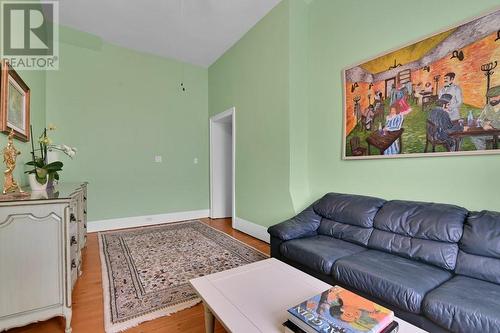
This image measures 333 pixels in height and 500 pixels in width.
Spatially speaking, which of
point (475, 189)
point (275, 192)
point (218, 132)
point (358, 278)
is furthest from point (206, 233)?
point (475, 189)

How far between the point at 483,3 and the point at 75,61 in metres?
4.90

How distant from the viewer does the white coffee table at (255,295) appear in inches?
43.4

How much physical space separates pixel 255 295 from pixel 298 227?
121 centimetres

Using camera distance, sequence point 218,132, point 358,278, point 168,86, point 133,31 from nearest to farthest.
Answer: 1. point 358,278
2. point 133,31
3. point 168,86
4. point 218,132

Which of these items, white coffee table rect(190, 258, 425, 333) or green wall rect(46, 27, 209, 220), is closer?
white coffee table rect(190, 258, 425, 333)

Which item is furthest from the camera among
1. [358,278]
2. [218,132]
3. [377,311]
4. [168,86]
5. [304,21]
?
[218,132]

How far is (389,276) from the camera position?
1585 millimetres

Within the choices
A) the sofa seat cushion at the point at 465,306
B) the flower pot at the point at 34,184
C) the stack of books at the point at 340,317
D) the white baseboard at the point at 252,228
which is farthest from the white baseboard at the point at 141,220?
the sofa seat cushion at the point at 465,306

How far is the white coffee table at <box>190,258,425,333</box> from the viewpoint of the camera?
1103 mm

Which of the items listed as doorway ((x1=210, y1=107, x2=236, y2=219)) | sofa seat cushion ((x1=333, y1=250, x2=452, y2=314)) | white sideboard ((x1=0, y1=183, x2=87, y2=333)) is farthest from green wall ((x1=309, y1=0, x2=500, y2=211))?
white sideboard ((x1=0, y1=183, x2=87, y2=333))

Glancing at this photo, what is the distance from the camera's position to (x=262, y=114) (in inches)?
139

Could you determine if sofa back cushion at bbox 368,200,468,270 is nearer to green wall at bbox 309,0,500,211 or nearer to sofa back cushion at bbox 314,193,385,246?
sofa back cushion at bbox 314,193,385,246

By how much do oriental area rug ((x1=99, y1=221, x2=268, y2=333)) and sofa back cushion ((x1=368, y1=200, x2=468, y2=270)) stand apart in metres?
1.38

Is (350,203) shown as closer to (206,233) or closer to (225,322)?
(225,322)
